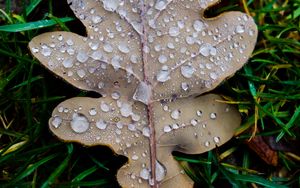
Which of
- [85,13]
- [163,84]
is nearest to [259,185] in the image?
[163,84]

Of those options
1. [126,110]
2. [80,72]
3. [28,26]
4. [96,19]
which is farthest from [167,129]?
[28,26]

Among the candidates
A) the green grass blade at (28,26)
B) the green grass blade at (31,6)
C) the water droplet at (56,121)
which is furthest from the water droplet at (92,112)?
the green grass blade at (31,6)

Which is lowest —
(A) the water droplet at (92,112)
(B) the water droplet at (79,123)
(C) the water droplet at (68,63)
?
(B) the water droplet at (79,123)

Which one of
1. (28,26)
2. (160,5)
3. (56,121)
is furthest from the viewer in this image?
(28,26)

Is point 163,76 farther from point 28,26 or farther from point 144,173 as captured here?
point 28,26

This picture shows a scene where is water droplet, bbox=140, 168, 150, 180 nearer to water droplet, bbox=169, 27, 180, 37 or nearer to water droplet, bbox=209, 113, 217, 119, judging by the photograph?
water droplet, bbox=209, 113, 217, 119

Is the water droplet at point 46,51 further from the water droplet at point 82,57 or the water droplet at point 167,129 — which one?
the water droplet at point 167,129
